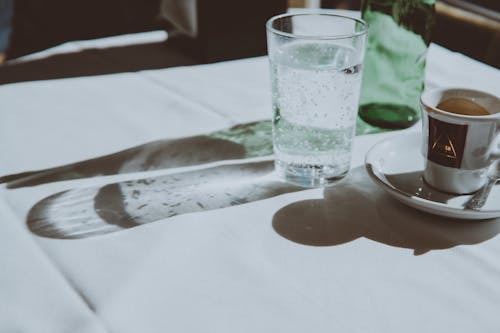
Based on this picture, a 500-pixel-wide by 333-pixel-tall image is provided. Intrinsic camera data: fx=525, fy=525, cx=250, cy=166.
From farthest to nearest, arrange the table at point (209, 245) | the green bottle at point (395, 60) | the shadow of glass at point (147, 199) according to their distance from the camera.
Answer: the green bottle at point (395, 60), the shadow of glass at point (147, 199), the table at point (209, 245)

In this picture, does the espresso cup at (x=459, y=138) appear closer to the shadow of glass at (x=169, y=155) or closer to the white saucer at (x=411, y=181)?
the white saucer at (x=411, y=181)

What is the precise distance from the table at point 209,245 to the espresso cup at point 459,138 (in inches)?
1.9

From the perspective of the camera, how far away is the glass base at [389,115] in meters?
0.70

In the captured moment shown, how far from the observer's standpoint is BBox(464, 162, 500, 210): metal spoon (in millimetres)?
498

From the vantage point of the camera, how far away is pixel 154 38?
104 centimetres

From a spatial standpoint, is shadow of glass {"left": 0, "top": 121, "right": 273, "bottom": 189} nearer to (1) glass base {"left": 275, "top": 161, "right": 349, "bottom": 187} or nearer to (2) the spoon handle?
(1) glass base {"left": 275, "top": 161, "right": 349, "bottom": 187}

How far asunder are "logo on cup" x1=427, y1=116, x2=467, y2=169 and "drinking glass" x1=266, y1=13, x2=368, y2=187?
0.28ft

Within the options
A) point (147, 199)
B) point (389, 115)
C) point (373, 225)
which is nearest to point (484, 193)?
point (373, 225)

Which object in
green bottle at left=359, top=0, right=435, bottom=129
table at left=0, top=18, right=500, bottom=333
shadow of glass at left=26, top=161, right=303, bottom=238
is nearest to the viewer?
table at left=0, top=18, right=500, bottom=333

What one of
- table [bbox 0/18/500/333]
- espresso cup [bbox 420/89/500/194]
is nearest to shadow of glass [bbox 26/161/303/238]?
table [bbox 0/18/500/333]

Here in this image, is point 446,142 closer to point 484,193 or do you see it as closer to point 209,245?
point 484,193

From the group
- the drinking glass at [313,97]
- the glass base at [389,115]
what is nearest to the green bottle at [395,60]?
the glass base at [389,115]

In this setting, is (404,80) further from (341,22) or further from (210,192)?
(210,192)

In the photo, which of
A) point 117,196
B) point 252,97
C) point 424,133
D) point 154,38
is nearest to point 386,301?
point 424,133
